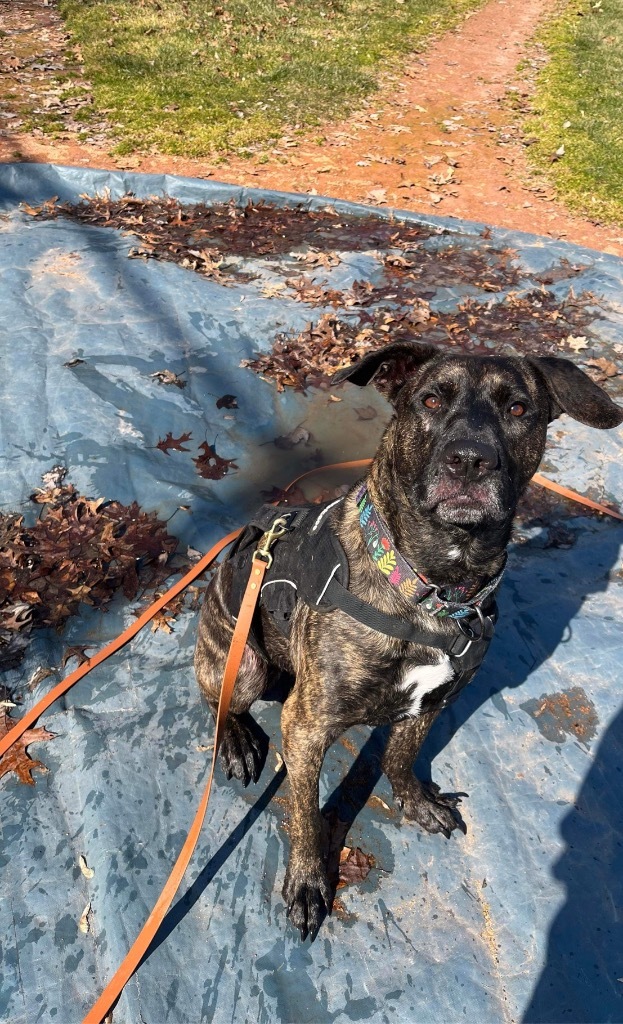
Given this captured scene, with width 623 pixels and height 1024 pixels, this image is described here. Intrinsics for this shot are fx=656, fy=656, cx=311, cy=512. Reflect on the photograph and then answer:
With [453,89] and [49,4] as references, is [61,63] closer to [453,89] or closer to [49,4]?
[49,4]

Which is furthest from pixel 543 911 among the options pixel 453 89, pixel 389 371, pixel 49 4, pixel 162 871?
pixel 49 4

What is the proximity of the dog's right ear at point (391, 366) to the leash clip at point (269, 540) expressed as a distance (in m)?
0.73

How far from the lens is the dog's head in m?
2.51

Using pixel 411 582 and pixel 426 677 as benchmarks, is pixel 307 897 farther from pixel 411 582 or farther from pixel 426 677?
pixel 411 582

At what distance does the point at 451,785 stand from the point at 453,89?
588 inches

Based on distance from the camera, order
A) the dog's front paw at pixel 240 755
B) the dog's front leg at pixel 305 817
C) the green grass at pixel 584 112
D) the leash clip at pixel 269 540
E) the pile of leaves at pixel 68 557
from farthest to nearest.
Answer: the green grass at pixel 584 112
the pile of leaves at pixel 68 557
the dog's front paw at pixel 240 755
the leash clip at pixel 269 540
the dog's front leg at pixel 305 817

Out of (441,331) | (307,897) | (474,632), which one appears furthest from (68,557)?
(441,331)

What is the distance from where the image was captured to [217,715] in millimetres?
3088

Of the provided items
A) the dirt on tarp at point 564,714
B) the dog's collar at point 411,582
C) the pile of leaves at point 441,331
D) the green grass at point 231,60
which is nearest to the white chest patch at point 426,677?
the dog's collar at point 411,582

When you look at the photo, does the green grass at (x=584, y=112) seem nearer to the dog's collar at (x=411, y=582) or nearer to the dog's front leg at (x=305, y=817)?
the dog's collar at (x=411, y=582)

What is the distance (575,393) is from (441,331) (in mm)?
3861

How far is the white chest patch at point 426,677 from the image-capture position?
2680mm

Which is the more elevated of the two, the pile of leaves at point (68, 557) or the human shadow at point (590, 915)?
the pile of leaves at point (68, 557)

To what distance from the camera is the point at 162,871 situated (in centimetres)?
302
